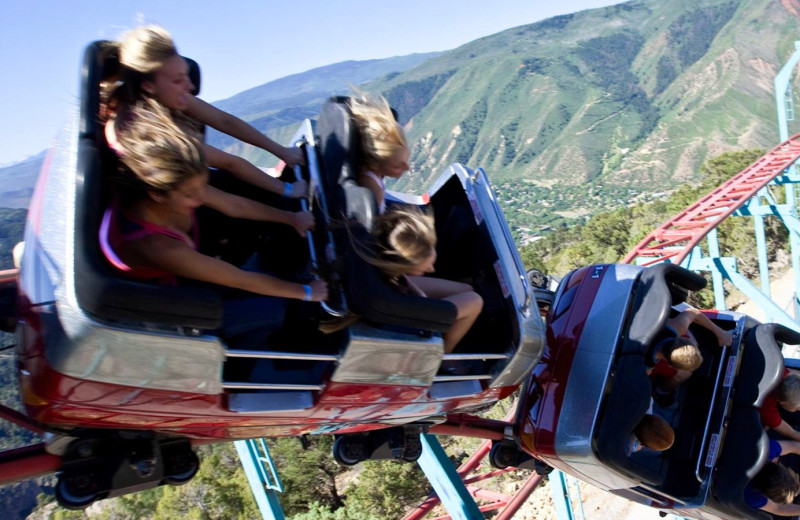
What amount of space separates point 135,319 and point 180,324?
0.09m

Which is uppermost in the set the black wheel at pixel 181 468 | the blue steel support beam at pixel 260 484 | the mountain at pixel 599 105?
the black wheel at pixel 181 468

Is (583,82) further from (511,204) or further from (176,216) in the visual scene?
(176,216)

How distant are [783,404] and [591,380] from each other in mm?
921

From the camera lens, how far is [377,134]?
2090 millimetres

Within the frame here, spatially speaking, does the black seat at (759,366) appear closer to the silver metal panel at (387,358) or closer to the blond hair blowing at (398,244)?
the silver metal panel at (387,358)

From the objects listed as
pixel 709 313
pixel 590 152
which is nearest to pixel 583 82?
pixel 590 152

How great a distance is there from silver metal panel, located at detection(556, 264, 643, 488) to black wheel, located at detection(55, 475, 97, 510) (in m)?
1.59

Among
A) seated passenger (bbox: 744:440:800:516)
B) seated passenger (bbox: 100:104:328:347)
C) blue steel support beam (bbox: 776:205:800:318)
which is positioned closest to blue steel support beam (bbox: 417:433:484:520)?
seated passenger (bbox: 744:440:800:516)

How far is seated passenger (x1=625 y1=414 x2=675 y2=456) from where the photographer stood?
255 cm

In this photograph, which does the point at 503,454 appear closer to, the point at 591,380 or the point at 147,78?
the point at 591,380

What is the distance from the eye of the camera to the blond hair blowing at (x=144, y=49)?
177 centimetres

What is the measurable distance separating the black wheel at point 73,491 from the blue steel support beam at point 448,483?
1.60 meters

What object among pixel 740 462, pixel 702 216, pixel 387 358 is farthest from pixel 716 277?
pixel 387 358

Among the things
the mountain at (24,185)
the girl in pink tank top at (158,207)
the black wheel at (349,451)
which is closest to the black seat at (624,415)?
the black wheel at (349,451)
